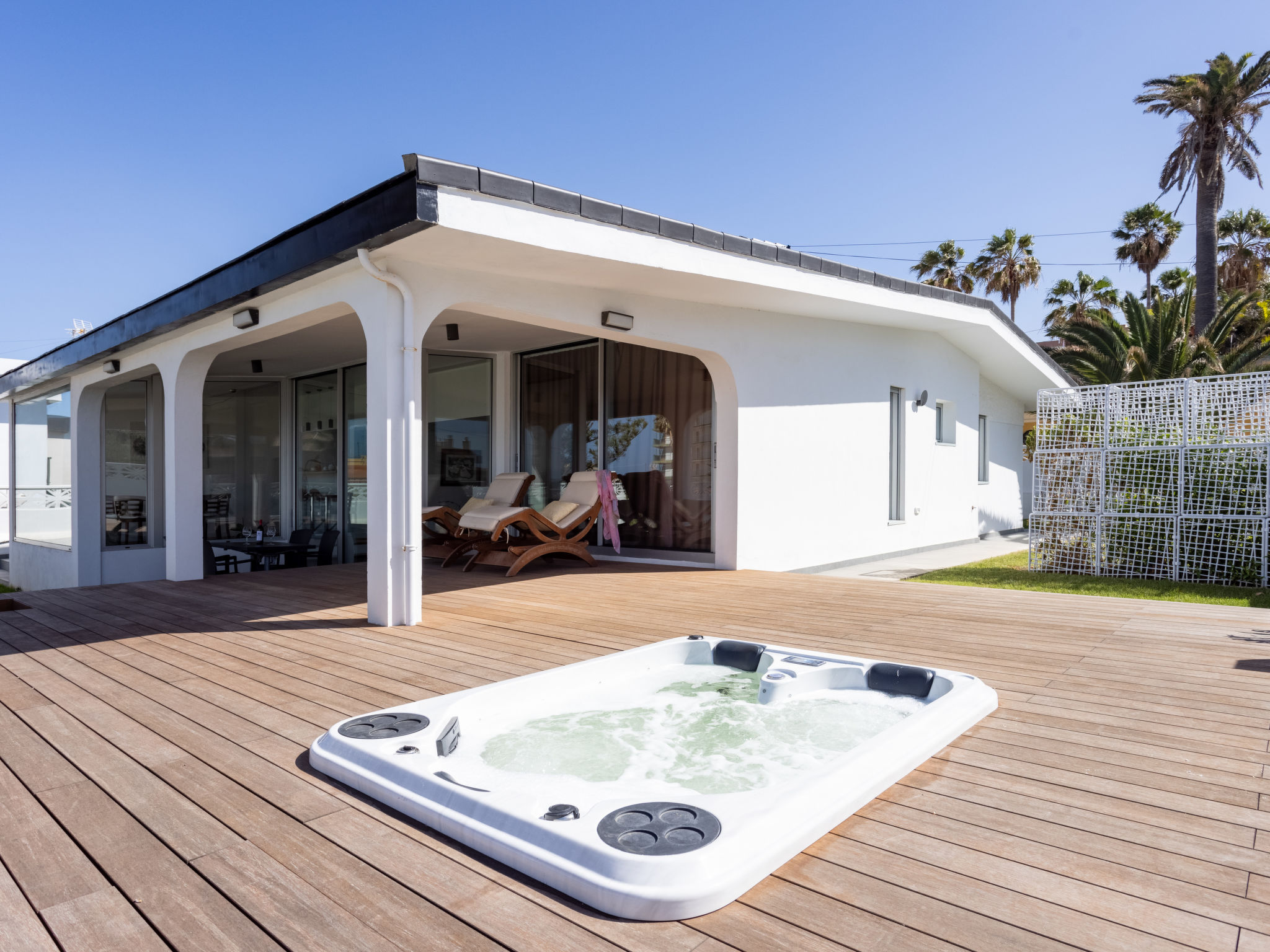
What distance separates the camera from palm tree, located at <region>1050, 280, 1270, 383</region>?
465 inches

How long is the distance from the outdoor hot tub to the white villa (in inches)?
83.2

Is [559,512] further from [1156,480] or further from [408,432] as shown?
[1156,480]

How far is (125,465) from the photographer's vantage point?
9.34m

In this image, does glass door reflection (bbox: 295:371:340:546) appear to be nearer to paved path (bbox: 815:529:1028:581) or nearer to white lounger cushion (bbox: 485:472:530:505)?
white lounger cushion (bbox: 485:472:530:505)

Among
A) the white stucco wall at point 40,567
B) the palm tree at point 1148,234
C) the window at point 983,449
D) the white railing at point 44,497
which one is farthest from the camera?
the palm tree at point 1148,234

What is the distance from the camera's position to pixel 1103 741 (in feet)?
8.82

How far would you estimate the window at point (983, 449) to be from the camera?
1354 cm

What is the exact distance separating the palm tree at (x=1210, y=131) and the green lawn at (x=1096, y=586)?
983 cm

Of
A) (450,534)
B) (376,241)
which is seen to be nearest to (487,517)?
(450,534)

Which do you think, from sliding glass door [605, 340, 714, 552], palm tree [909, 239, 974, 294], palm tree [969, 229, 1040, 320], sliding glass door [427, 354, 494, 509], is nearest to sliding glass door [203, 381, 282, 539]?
sliding glass door [427, 354, 494, 509]

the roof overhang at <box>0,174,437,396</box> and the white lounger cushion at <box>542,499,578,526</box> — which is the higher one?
the roof overhang at <box>0,174,437,396</box>

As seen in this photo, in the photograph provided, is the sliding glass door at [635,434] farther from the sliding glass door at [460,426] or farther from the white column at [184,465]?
the white column at [184,465]

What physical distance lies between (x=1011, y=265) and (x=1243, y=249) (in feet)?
20.2

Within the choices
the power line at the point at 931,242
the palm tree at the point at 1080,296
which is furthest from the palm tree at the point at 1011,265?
the palm tree at the point at 1080,296
